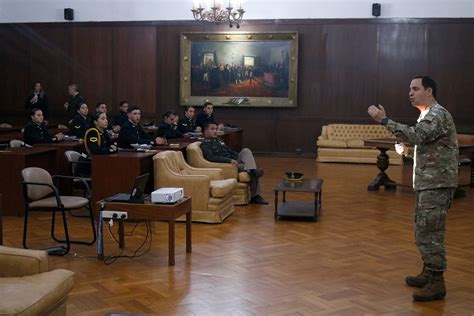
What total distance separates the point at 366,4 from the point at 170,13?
4.80 m

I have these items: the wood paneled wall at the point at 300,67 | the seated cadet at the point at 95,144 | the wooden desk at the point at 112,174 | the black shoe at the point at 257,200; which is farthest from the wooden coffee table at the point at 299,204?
the wood paneled wall at the point at 300,67

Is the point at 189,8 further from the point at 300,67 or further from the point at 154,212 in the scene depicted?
the point at 154,212

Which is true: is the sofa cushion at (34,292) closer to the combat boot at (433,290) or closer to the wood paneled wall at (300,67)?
the combat boot at (433,290)

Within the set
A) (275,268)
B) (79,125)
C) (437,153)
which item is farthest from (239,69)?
(437,153)

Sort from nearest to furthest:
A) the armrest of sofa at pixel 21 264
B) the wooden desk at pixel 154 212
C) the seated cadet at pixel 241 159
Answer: the armrest of sofa at pixel 21 264, the wooden desk at pixel 154 212, the seated cadet at pixel 241 159

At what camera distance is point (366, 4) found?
15.0 m

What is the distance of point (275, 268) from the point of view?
5773 millimetres

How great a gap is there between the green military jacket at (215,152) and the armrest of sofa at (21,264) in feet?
16.7

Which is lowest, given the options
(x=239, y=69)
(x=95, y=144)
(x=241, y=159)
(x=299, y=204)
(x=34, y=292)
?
(x=299, y=204)

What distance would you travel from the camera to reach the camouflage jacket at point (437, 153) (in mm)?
4727

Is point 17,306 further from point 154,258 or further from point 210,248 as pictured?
point 210,248

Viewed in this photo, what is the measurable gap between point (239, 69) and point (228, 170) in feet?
23.9

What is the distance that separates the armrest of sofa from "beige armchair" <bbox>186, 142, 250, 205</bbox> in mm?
4935

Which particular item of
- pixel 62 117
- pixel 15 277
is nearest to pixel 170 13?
pixel 62 117
